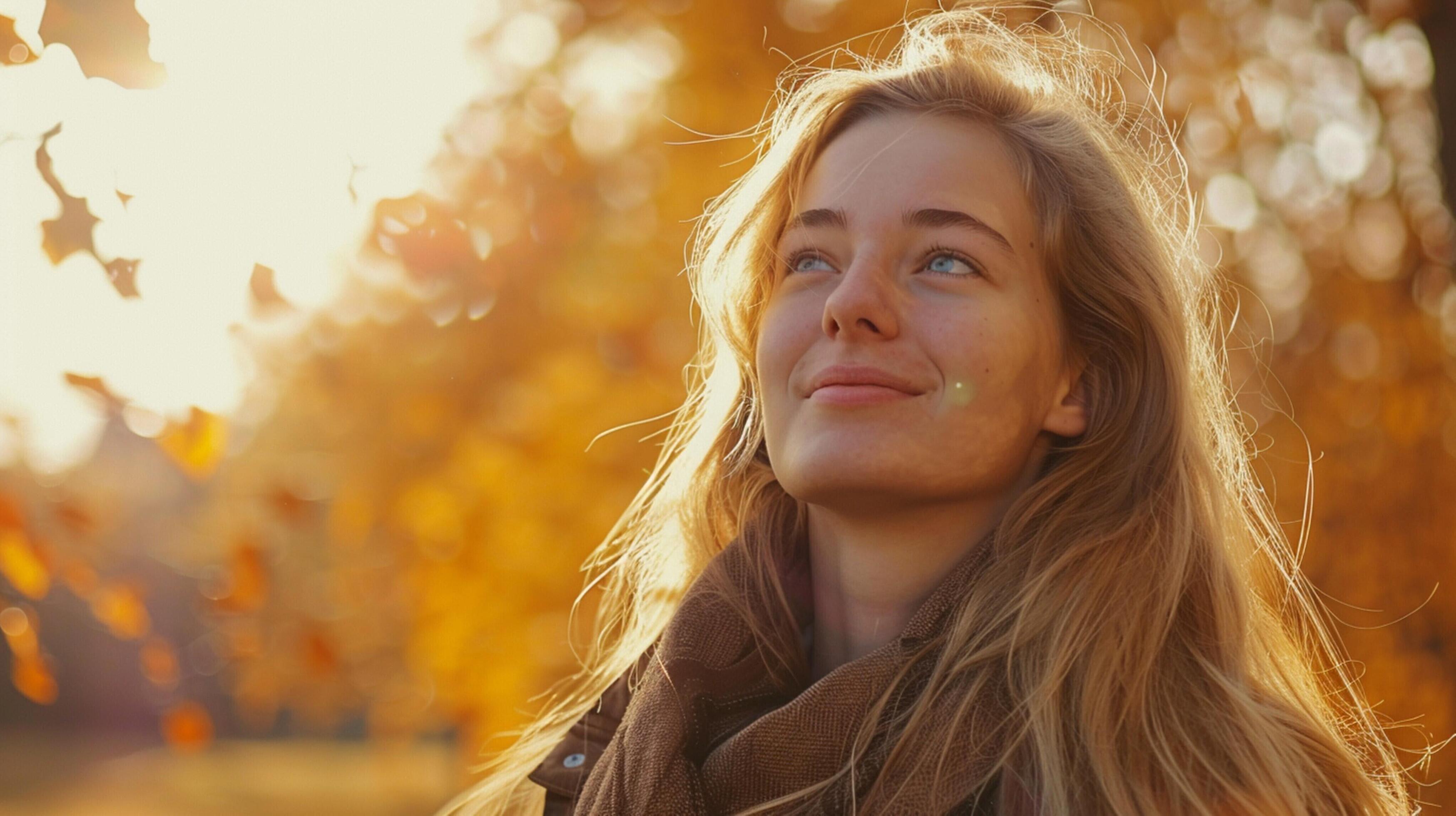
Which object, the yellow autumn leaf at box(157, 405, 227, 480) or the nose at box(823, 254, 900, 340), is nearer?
the nose at box(823, 254, 900, 340)

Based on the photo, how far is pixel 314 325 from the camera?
18.5 ft

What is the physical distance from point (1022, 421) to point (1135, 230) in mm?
460

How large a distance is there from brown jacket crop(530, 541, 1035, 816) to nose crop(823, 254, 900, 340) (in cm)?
42

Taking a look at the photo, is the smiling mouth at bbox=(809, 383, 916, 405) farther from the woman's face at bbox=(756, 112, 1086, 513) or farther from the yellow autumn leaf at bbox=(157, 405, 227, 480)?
the yellow autumn leaf at bbox=(157, 405, 227, 480)

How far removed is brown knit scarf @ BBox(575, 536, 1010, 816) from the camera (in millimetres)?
1831

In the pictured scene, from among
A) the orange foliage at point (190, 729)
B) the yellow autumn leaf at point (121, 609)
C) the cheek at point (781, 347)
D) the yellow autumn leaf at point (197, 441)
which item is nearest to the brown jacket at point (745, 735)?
the cheek at point (781, 347)

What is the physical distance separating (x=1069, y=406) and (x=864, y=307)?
0.48 metres

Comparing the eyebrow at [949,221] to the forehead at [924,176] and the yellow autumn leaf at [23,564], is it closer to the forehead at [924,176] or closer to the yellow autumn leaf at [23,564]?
the forehead at [924,176]

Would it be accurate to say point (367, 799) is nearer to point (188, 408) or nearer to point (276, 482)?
point (276, 482)

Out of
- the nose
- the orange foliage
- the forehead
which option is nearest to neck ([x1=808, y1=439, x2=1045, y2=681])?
the nose

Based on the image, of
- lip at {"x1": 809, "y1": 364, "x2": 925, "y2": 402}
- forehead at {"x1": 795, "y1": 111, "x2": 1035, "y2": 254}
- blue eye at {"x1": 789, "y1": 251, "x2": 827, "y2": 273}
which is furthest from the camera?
blue eye at {"x1": 789, "y1": 251, "x2": 827, "y2": 273}

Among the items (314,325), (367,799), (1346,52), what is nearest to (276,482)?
(314,325)

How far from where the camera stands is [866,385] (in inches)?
81.7

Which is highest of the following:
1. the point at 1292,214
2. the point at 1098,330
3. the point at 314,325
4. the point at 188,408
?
the point at 314,325
